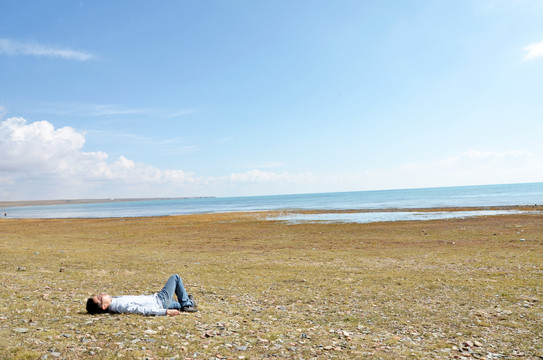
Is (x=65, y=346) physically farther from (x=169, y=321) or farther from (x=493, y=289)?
(x=493, y=289)

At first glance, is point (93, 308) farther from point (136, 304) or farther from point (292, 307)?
point (292, 307)

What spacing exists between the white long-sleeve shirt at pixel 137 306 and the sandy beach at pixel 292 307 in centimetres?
32

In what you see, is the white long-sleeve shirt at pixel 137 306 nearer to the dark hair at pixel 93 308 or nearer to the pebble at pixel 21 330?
the dark hair at pixel 93 308

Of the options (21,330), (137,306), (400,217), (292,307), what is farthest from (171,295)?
(400,217)

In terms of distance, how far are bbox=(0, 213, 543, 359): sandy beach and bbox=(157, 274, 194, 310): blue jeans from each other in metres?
0.64

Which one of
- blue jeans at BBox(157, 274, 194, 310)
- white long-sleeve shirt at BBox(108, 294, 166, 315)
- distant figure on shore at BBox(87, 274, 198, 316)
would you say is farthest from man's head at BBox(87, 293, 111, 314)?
blue jeans at BBox(157, 274, 194, 310)

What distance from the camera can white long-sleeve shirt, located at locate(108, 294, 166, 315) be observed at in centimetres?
966

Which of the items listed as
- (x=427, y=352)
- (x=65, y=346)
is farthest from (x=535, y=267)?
(x=65, y=346)

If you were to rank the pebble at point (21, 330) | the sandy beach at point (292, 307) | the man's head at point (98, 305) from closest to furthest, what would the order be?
the sandy beach at point (292, 307) < the pebble at point (21, 330) < the man's head at point (98, 305)

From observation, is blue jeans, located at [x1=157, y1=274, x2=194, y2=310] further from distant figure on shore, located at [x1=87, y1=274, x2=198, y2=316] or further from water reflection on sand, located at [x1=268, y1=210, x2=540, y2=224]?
water reflection on sand, located at [x1=268, y1=210, x2=540, y2=224]

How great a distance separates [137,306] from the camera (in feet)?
31.9

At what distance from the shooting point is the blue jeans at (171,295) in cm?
1006

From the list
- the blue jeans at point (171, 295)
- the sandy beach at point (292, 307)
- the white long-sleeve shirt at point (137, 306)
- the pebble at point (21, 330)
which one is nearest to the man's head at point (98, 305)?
the white long-sleeve shirt at point (137, 306)

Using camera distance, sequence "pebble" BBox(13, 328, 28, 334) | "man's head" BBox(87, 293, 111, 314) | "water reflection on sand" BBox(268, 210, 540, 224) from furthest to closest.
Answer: "water reflection on sand" BBox(268, 210, 540, 224) → "man's head" BBox(87, 293, 111, 314) → "pebble" BBox(13, 328, 28, 334)
